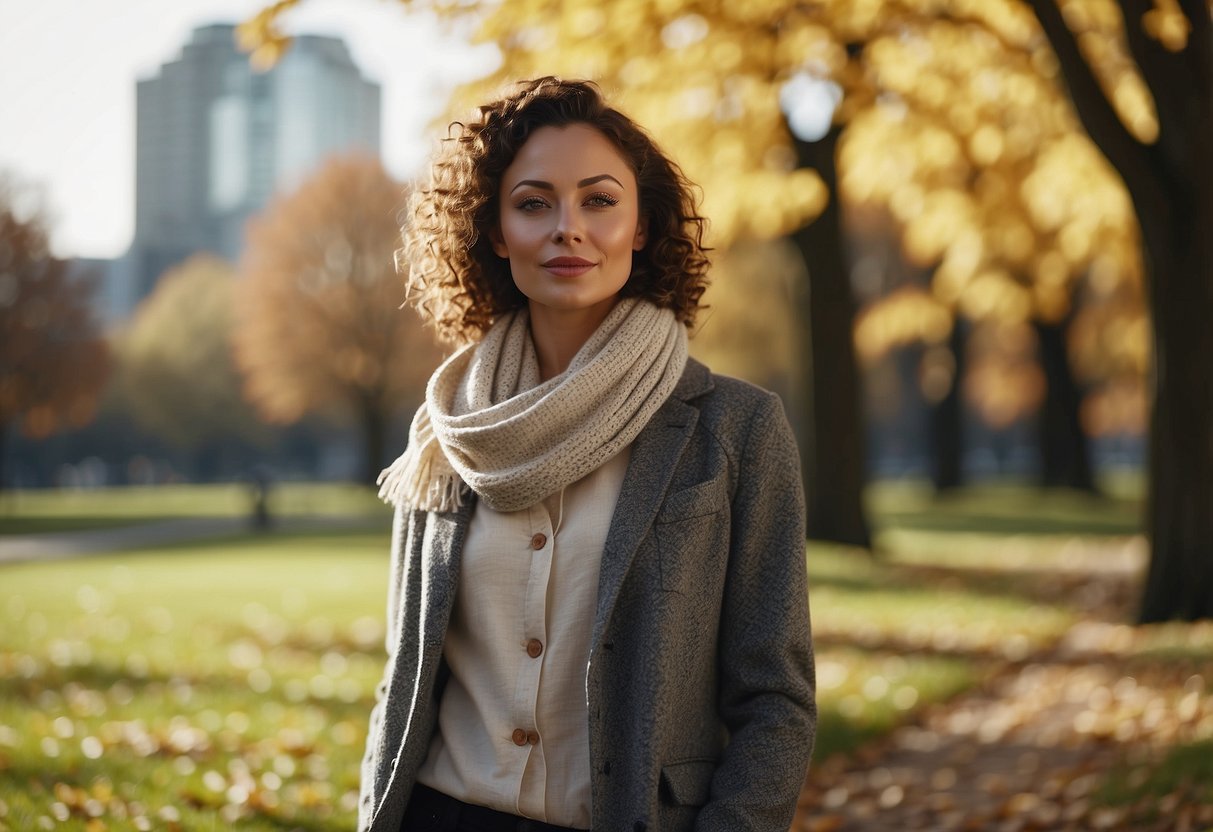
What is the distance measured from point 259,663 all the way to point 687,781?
7.24 metres

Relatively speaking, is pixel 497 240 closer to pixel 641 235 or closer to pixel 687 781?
pixel 641 235

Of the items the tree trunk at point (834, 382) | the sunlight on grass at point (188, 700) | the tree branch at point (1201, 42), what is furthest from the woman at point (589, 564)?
the tree trunk at point (834, 382)

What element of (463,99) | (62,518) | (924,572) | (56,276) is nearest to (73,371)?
(56,276)

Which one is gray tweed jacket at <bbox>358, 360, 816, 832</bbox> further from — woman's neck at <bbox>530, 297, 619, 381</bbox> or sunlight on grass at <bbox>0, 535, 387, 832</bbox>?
sunlight on grass at <bbox>0, 535, 387, 832</bbox>

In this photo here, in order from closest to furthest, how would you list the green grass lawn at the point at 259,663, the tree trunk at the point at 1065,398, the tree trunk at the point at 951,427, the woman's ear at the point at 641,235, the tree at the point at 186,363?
the woman's ear at the point at 641,235 → the green grass lawn at the point at 259,663 → the tree trunk at the point at 1065,398 → the tree trunk at the point at 951,427 → the tree at the point at 186,363

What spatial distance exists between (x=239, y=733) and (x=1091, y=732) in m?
4.34

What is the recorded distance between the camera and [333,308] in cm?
4084

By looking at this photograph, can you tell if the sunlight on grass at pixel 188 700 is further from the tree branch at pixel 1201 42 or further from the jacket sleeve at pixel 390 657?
the tree branch at pixel 1201 42

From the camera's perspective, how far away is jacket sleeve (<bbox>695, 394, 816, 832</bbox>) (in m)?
2.33

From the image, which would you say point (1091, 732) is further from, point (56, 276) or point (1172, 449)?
point (56, 276)

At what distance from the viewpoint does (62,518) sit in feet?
108

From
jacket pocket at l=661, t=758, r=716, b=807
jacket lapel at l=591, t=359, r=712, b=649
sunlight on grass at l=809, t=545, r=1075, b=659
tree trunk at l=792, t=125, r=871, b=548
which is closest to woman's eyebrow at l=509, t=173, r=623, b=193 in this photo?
jacket lapel at l=591, t=359, r=712, b=649

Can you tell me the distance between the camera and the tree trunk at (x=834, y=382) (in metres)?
16.1

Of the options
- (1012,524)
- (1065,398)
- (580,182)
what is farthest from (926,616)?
(1065,398)
